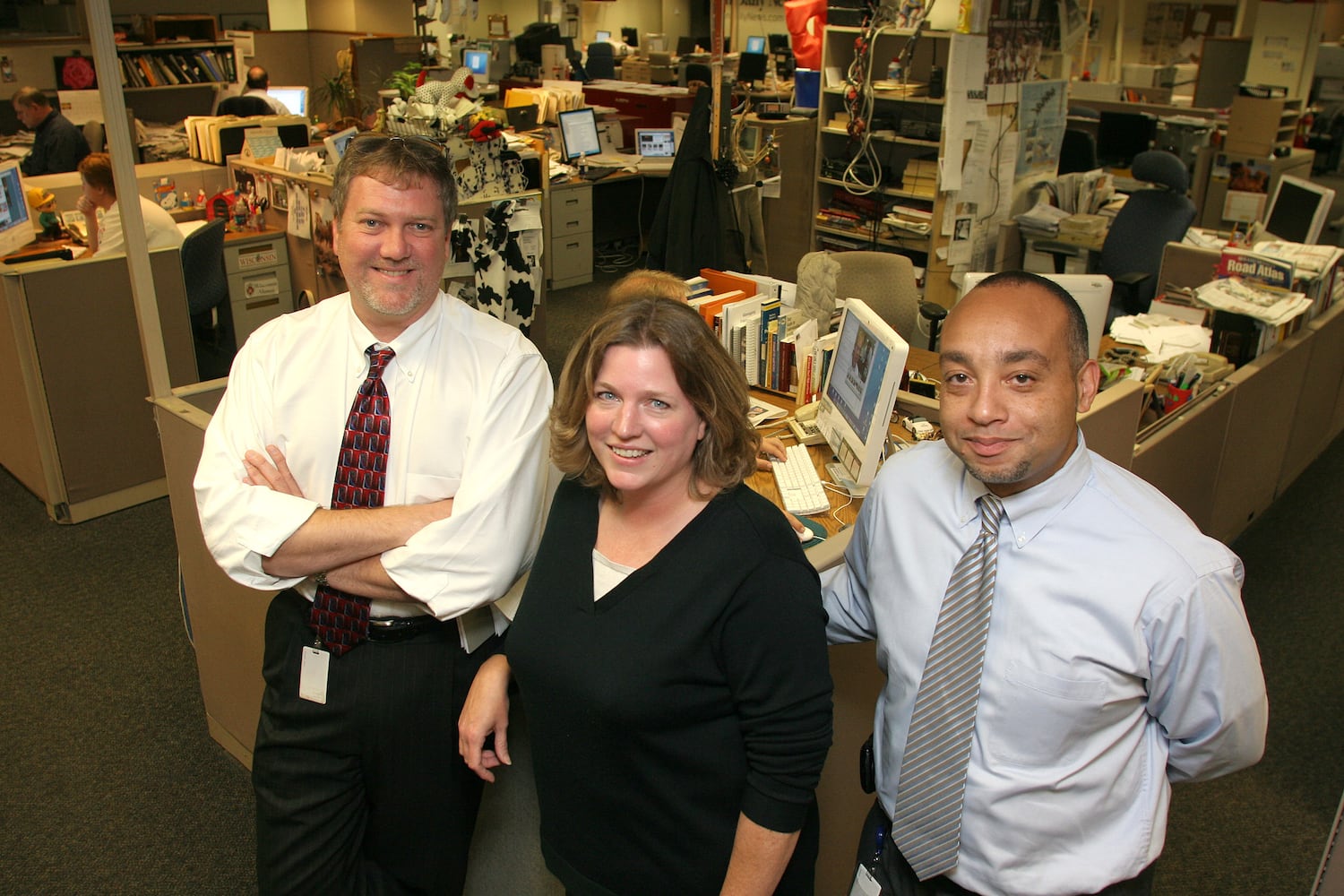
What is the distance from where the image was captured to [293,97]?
8.21 m

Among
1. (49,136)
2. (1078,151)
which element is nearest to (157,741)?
(49,136)

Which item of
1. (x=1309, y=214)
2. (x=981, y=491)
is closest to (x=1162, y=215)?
(x=1309, y=214)

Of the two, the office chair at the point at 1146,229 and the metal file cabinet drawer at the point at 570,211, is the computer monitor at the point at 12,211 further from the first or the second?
the office chair at the point at 1146,229

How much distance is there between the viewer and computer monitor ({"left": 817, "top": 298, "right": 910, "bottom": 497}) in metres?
2.34

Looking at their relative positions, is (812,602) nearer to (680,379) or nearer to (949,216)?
(680,379)

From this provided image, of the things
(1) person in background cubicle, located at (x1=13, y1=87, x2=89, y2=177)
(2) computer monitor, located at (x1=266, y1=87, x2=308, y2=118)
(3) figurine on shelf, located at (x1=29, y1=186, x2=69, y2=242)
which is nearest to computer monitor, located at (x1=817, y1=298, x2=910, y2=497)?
(3) figurine on shelf, located at (x1=29, y1=186, x2=69, y2=242)

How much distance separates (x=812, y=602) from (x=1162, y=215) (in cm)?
465

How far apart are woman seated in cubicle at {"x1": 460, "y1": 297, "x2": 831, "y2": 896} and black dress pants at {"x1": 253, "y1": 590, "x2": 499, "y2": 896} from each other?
32 centimetres

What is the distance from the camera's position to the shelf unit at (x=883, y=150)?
6.14 m

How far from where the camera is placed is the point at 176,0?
9.02 metres

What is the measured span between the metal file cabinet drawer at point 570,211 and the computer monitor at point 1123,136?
402 cm

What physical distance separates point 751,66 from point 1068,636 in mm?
10695

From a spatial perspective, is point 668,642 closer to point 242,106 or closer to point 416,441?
point 416,441

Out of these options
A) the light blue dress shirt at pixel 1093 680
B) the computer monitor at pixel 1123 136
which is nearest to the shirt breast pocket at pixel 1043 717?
the light blue dress shirt at pixel 1093 680
